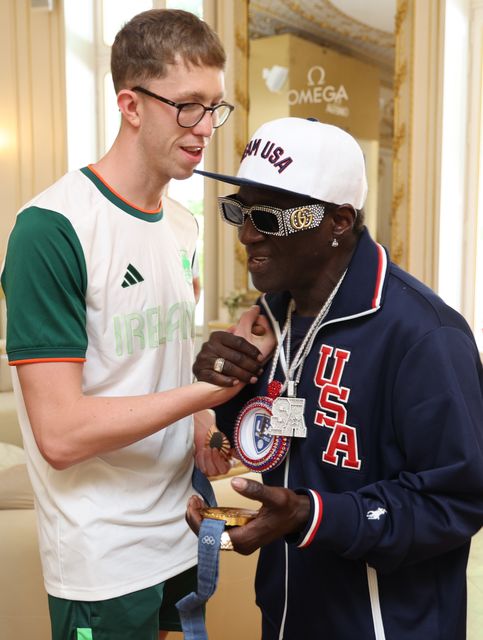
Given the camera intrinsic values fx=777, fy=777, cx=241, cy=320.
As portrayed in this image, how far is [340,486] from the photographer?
134 centimetres

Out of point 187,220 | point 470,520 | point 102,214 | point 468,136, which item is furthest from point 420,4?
point 470,520

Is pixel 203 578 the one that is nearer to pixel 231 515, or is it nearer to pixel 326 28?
pixel 231 515

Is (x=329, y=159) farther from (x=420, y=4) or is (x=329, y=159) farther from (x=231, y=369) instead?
(x=420, y=4)

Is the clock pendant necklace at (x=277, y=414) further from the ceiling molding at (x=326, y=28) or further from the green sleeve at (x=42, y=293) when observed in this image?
the ceiling molding at (x=326, y=28)

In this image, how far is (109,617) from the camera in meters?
1.52

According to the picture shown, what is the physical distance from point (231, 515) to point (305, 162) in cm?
60

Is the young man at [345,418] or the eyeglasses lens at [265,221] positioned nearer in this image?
the young man at [345,418]

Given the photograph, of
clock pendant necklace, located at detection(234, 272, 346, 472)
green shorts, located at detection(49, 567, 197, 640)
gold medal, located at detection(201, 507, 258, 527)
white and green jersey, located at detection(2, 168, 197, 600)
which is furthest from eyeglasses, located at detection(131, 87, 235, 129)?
green shorts, located at detection(49, 567, 197, 640)

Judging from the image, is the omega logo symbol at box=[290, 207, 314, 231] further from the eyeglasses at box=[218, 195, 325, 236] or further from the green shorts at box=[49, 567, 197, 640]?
the green shorts at box=[49, 567, 197, 640]

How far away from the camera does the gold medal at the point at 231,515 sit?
1.20 meters

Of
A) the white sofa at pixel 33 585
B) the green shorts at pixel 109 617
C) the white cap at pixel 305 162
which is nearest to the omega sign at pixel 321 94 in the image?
the white sofa at pixel 33 585

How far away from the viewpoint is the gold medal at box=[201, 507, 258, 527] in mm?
1201

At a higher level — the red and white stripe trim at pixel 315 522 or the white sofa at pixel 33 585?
the red and white stripe trim at pixel 315 522

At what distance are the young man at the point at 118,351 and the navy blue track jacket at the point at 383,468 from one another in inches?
8.2
